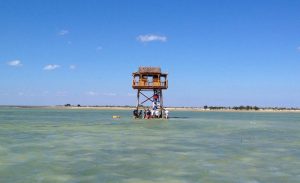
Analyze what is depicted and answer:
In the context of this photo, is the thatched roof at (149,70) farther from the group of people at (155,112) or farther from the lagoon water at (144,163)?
the lagoon water at (144,163)

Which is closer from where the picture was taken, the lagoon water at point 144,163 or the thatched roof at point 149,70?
the lagoon water at point 144,163

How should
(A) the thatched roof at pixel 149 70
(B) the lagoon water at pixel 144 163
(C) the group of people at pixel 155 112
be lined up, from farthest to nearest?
1. (C) the group of people at pixel 155 112
2. (A) the thatched roof at pixel 149 70
3. (B) the lagoon water at pixel 144 163

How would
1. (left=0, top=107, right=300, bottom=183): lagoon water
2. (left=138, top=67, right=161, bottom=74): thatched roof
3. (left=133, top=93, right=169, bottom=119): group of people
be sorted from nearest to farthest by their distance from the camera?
(left=0, top=107, right=300, bottom=183): lagoon water → (left=138, top=67, right=161, bottom=74): thatched roof → (left=133, top=93, right=169, bottom=119): group of people

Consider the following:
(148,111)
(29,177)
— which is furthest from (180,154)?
(148,111)

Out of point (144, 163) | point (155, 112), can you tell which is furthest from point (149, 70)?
point (144, 163)

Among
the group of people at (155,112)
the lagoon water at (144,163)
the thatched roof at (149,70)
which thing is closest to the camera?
the lagoon water at (144,163)

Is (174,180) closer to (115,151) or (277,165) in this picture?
(277,165)

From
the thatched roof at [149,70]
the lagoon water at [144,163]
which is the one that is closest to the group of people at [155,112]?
the thatched roof at [149,70]

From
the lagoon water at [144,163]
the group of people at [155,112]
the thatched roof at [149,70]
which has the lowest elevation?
the lagoon water at [144,163]

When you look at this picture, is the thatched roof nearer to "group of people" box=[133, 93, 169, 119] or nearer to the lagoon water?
"group of people" box=[133, 93, 169, 119]

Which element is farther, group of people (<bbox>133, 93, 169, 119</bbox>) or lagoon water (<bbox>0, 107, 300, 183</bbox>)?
group of people (<bbox>133, 93, 169, 119</bbox>)

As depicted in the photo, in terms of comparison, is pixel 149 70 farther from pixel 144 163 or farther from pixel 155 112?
pixel 144 163

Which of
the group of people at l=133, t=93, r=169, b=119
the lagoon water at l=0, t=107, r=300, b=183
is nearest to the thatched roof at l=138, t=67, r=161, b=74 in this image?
the group of people at l=133, t=93, r=169, b=119

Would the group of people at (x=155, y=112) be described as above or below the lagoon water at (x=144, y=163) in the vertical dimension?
above
